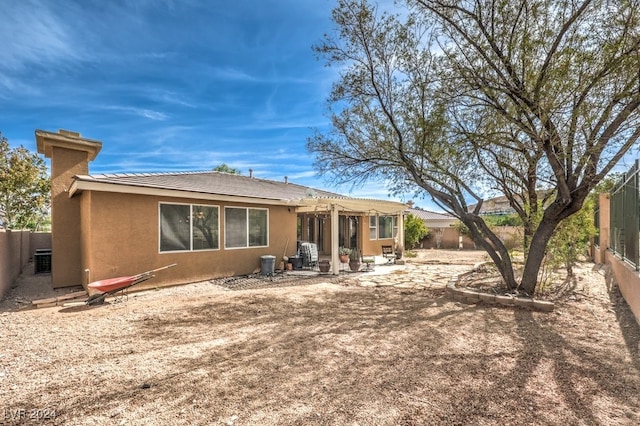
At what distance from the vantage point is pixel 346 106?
895 centimetres

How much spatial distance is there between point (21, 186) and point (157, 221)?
598 inches

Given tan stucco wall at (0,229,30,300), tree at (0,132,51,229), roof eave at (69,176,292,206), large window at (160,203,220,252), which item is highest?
tree at (0,132,51,229)

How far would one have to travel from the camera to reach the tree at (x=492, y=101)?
569 cm

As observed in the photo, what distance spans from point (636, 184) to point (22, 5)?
536 inches

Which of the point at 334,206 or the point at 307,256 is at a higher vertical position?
the point at 334,206

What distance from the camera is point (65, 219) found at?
10.0 meters

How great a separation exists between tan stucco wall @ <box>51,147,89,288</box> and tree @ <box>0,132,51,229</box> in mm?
11377

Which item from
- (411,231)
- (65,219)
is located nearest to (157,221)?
(65,219)

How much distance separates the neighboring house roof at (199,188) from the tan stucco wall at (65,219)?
0.81 meters

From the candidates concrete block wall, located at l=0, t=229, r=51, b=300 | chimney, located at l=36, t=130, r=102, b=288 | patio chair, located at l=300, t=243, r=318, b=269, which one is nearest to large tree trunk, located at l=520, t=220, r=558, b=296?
patio chair, located at l=300, t=243, r=318, b=269

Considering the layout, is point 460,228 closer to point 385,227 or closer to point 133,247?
point 385,227

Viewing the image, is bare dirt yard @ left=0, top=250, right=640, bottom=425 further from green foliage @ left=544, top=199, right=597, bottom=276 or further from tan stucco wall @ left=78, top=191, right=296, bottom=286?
tan stucco wall @ left=78, top=191, right=296, bottom=286

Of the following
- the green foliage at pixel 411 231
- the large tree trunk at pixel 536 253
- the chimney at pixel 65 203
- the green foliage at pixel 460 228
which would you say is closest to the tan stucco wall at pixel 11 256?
the chimney at pixel 65 203

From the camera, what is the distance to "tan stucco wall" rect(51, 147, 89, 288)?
32.0ft
